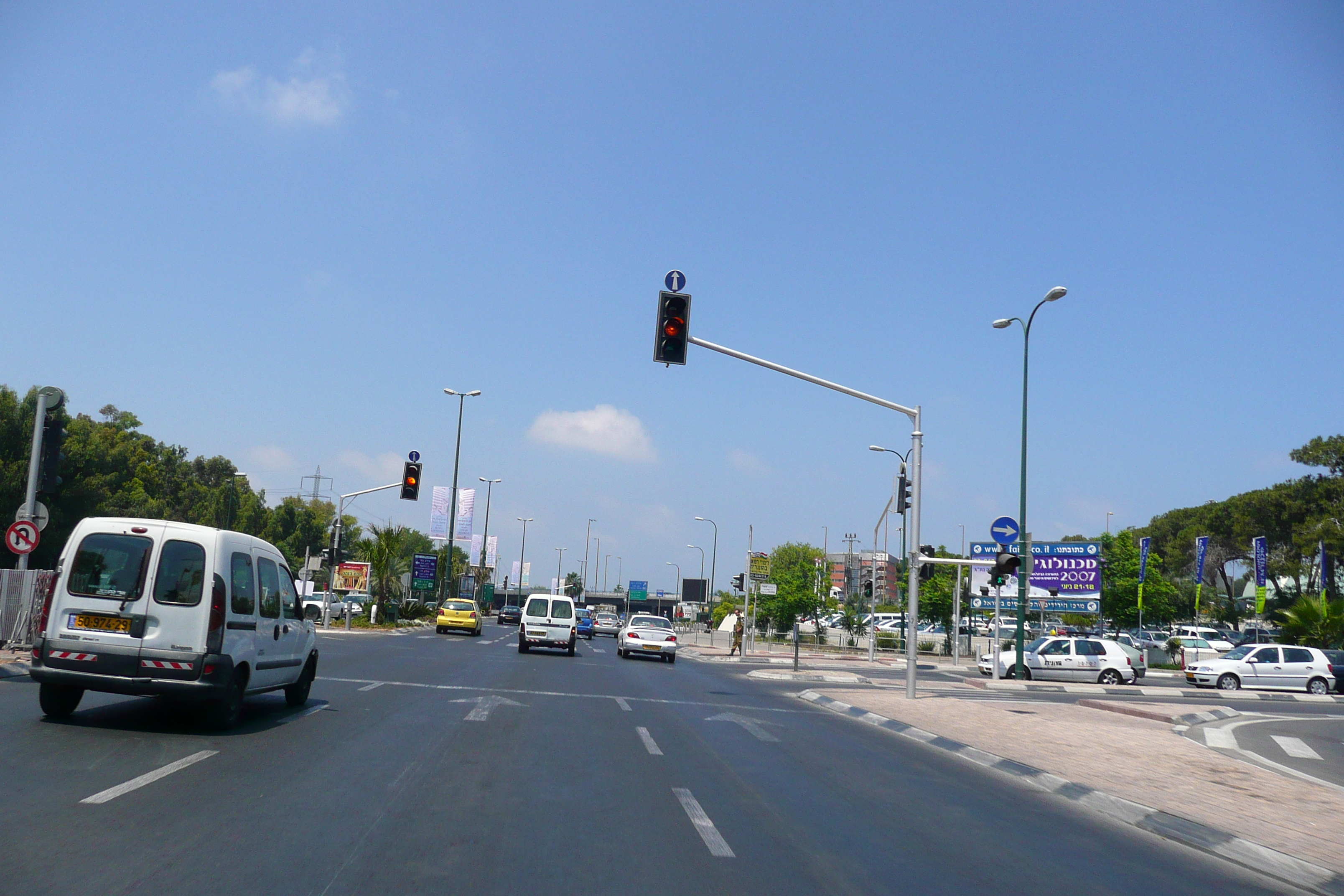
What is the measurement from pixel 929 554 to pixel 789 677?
6.26 metres

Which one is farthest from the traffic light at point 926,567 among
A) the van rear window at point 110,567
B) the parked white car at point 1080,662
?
the van rear window at point 110,567

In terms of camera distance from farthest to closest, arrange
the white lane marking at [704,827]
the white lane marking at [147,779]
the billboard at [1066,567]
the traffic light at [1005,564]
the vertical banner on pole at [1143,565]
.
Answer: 1. the vertical banner on pole at [1143,565]
2. the billboard at [1066,567]
3. the traffic light at [1005,564]
4. the white lane marking at [147,779]
5. the white lane marking at [704,827]

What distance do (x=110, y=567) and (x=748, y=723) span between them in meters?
9.29

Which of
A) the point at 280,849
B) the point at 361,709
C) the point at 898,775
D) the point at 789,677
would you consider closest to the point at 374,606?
the point at 789,677

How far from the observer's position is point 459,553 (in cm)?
9338

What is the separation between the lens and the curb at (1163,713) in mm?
19922

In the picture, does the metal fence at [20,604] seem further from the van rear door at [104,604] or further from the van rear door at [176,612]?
the van rear door at [176,612]

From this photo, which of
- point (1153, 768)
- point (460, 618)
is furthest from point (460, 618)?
point (1153, 768)

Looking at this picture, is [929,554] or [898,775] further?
[929,554]

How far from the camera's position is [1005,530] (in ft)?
94.8

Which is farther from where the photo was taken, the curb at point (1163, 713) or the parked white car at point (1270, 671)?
the parked white car at point (1270, 671)

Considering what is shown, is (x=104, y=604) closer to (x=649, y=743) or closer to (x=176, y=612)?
(x=176, y=612)

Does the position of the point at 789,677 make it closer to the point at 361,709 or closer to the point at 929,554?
the point at 929,554

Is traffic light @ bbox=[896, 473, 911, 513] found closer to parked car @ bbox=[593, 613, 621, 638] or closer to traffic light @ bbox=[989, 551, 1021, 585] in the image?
traffic light @ bbox=[989, 551, 1021, 585]
